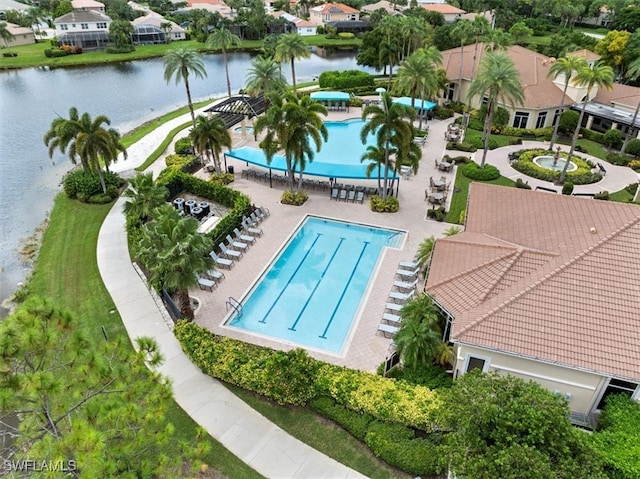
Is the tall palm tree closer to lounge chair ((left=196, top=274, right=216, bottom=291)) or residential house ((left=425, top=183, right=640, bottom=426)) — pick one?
lounge chair ((left=196, top=274, right=216, bottom=291))

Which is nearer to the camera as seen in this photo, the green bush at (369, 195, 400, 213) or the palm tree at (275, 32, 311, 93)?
the green bush at (369, 195, 400, 213)

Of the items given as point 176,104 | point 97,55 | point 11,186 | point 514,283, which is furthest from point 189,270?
point 97,55

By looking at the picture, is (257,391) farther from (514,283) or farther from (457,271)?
(514,283)

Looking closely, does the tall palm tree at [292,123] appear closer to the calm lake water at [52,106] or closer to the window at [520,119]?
the calm lake water at [52,106]

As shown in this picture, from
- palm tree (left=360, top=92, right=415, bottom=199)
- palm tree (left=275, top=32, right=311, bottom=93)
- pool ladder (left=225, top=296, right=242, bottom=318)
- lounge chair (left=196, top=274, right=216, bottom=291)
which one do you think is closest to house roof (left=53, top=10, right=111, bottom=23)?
palm tree (left=275, top=32, right=311, bottom=93)

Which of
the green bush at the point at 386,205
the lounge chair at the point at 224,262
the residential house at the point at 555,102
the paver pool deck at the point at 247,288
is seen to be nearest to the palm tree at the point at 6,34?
the paver pool deck at the point at 247,288
